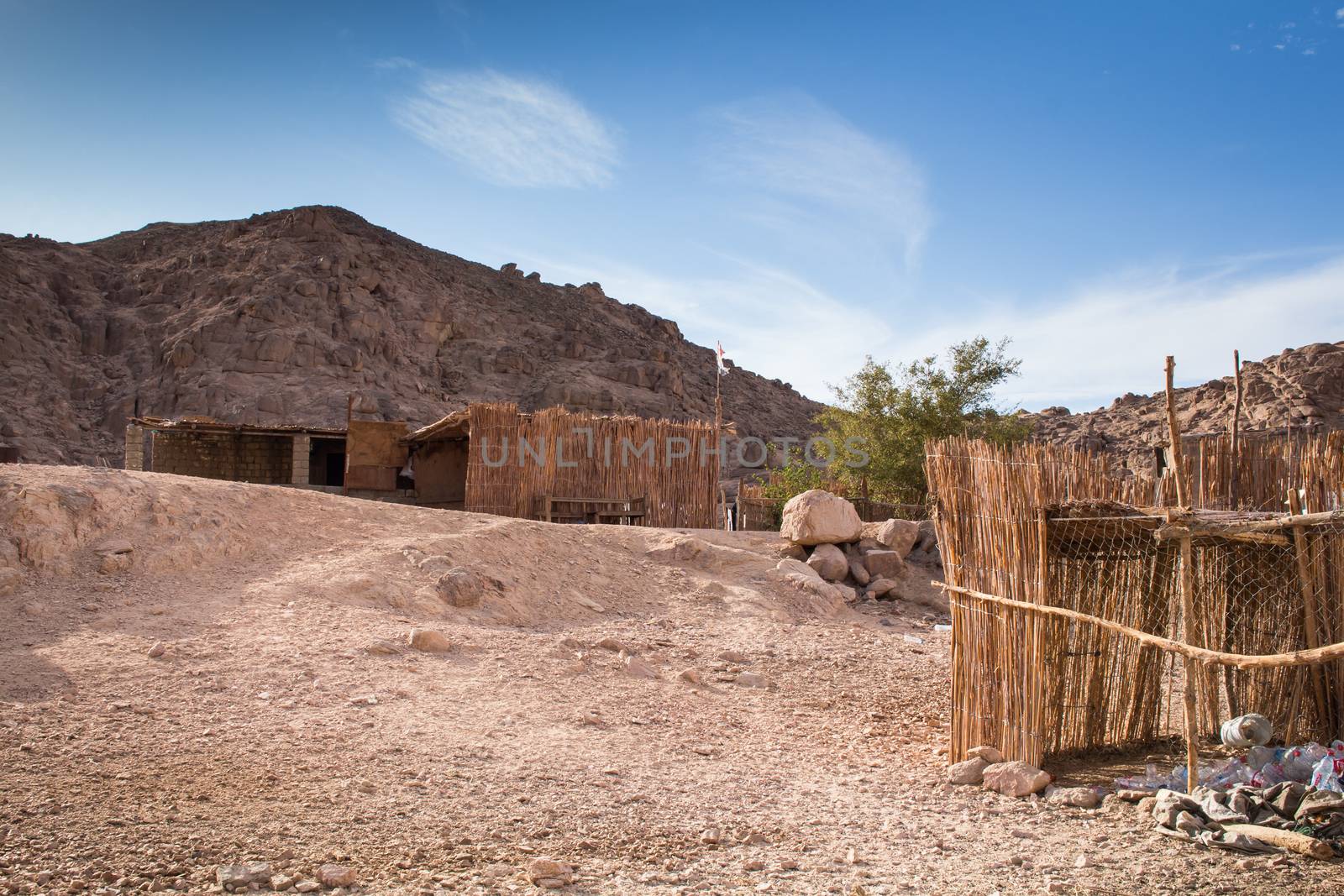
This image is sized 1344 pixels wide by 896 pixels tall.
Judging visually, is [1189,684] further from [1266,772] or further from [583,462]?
[583,462]

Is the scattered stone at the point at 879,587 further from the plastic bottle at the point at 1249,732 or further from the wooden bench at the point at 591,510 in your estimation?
the plastic bottle at the point at 1249,732

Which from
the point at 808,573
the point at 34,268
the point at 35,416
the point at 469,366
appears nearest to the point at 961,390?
the point at 808,573

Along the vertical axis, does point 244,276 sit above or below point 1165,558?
above

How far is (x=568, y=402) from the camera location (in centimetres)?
4050

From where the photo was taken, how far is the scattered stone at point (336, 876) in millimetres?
3322

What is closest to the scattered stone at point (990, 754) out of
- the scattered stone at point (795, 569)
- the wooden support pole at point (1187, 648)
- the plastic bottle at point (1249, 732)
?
the wooden support pole at point (1187, 648)

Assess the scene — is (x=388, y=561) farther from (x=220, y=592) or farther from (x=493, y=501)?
(x=493, y=501)

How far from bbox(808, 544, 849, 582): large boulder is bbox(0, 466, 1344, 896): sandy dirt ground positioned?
1.53m

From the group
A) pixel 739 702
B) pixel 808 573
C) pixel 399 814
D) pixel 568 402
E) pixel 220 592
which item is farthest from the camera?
pixel 568 402

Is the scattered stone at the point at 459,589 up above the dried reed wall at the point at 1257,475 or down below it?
below

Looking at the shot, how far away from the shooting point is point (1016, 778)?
15.9 ft

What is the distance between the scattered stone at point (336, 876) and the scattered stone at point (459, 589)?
4517mm

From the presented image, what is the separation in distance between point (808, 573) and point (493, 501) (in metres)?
4.75

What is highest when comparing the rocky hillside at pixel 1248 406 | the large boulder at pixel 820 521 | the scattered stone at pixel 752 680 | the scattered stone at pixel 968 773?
the rocky hillside at pixel 1248 406
